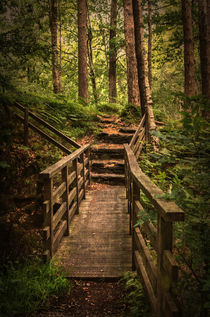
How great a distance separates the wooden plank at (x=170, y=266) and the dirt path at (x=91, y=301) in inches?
50.2

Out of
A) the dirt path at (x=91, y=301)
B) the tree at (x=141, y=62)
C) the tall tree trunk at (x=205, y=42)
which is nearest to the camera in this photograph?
the dirt path at (x=91, y=301)

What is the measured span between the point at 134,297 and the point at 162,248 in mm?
1279

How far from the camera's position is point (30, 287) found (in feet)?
9.34

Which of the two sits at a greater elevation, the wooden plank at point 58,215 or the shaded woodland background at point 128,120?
the shaded woodland background at point 128,120

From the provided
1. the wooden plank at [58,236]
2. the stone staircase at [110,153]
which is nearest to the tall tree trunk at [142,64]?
the stone staircase at [110,153]

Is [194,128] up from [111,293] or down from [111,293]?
up

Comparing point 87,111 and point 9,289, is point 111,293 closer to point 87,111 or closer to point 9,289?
point 9,289

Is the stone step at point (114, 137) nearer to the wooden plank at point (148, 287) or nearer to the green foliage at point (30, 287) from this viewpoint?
the green foliage at point (30, 287)

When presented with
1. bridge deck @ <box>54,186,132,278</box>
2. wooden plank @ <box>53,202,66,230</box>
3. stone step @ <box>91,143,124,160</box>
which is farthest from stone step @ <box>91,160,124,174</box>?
wooden plank @ <box>53,202,66,230</box>

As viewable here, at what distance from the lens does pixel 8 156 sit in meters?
5.79

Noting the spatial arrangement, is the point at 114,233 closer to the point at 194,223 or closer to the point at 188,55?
the point at 194,223

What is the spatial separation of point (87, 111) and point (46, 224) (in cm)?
905

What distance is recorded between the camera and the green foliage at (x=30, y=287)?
2605 mm

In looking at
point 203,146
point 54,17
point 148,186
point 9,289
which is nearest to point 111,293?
point 9,289
